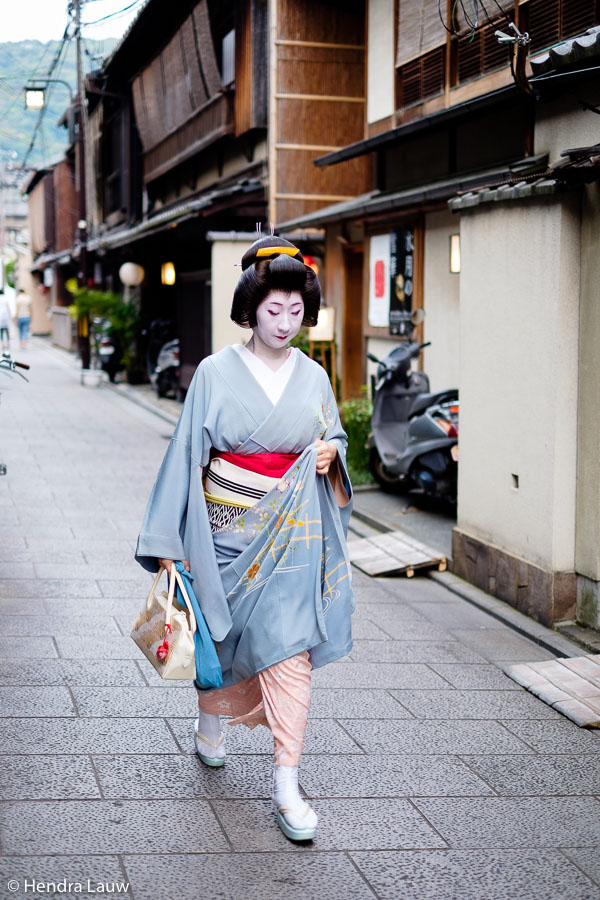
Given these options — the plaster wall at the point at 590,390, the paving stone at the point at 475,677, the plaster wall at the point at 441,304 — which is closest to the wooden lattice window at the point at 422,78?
the plaster wall at the point at 441,304

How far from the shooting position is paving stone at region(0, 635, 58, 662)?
6.24 meters

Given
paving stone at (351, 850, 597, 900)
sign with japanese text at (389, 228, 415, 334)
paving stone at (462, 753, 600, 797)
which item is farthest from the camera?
sign with japanese text at (389, 228, 415, 334)

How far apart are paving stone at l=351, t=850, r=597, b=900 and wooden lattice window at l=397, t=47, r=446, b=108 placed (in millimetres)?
11184

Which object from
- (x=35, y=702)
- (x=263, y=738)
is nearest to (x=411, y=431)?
(x=263, y=738)

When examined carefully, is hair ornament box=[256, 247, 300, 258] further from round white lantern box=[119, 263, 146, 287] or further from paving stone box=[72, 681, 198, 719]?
round white lantern box=[119, 263, 146, 287]

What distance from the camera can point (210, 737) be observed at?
4742mm

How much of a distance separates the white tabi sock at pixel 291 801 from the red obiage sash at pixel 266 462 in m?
1.20

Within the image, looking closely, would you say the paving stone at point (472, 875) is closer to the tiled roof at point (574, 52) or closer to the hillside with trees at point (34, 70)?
the tiled roof at point (574, 52)

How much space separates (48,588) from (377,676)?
9.42 feet

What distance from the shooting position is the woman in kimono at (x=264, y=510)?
4.30 metres

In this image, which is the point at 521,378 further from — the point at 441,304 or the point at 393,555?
the point at 441,304

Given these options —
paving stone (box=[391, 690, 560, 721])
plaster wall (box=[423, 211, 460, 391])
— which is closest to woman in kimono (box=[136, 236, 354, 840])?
paving stone (box=[391, 690, 560, 721])

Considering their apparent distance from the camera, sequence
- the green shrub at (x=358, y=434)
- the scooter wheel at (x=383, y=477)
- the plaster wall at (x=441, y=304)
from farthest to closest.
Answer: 1. the green shrub at (x=358, y=434)
2. the plaster wall at (x=441, y=304)
3. the scooter wheel at (x=383, y=477)

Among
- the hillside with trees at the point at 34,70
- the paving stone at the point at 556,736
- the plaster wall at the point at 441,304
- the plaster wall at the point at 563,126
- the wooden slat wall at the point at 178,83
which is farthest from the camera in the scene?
the wooden slat wall at the point at 178,83
